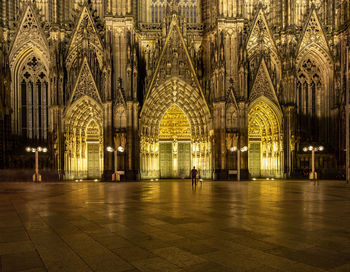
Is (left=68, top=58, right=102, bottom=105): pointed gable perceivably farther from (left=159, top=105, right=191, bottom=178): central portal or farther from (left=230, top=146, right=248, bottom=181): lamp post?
(left=230, top=146, right=248, bottom=181): lamp post

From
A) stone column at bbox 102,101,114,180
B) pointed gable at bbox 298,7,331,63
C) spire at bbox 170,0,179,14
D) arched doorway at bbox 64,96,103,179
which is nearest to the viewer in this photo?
stone column at bbox 102,101,114,180

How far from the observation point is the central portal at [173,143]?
1097 inches

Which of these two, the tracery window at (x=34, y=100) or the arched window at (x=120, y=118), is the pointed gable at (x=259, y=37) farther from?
the tracery window at (x=34, y=100)

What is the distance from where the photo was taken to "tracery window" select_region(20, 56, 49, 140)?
88.7ft

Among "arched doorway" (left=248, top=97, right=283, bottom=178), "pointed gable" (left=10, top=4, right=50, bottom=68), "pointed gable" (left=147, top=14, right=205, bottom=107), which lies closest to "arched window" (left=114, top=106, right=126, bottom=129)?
"pointed gable" (left=147, top=14, right=205, bottom=107)

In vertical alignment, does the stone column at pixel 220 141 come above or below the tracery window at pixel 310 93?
below

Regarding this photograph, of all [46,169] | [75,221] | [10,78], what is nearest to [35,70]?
[10,78]

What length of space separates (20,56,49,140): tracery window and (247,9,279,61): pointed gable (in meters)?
19.0

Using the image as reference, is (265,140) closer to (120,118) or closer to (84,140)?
(120,118)

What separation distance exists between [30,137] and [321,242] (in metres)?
26.9

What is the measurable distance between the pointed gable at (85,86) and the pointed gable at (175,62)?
5.26m

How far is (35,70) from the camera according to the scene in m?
27.2

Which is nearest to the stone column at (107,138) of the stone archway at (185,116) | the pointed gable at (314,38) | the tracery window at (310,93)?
the stone archway at (185,116)

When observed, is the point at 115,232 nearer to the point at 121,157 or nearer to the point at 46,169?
the point at 121,157
